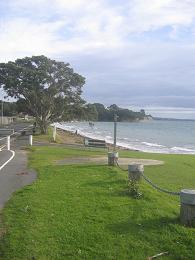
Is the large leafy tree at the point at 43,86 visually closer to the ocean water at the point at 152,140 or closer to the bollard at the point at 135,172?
the ocean water at the point at 152,140

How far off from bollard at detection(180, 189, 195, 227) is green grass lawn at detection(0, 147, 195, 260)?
220mm

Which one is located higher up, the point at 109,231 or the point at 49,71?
the point at 49,71

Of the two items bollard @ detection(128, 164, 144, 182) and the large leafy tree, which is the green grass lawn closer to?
bollard @ detection(128, 164, 144, 182)

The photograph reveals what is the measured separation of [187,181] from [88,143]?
739 inches

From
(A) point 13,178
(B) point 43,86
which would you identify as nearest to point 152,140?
(B) point 43,86

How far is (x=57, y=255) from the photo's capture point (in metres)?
7.46

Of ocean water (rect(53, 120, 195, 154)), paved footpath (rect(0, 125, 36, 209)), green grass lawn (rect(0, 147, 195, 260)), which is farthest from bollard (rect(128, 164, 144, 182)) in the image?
ocean water (rect(53, 120, 195, 154))

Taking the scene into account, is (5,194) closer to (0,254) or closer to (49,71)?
(0,254)

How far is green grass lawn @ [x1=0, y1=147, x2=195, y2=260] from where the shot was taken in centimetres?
766

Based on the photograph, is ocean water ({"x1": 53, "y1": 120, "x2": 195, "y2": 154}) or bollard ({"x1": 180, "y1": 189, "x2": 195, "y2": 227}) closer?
bollard ({"x1": 180, "y1": 189, "x2": 195, "y2": 227})

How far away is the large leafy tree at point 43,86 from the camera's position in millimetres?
53594

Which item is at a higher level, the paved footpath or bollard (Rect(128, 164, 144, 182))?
bollard (Rect(128, 164, 144, 182))

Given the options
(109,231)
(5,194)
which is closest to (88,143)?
(5,194)

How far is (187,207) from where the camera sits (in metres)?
8.68
